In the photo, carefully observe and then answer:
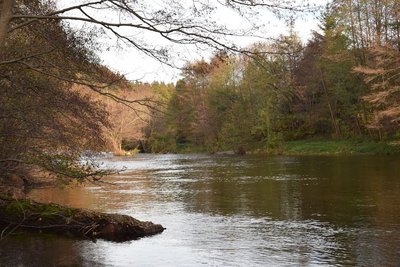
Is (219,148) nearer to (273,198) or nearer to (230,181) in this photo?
(230,181)

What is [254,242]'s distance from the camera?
34.8 feet

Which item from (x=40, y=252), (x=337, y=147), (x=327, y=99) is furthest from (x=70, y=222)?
(x=327, y=99)

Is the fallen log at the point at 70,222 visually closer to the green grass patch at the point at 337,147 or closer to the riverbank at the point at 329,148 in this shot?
the riverbank at the point at 329,148

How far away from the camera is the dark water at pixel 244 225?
30.8 feet

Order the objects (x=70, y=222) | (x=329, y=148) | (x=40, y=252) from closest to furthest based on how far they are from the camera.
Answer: (x=40, y=252), (x=70, y=222), (x=329, y=148)

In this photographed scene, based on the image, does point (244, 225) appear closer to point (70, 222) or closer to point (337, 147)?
point (70, 222)

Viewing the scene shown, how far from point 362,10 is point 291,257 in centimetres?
3773

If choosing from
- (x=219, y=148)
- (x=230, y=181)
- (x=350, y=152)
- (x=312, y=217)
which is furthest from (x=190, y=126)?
(x=312, y=217)

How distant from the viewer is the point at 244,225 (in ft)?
41.0

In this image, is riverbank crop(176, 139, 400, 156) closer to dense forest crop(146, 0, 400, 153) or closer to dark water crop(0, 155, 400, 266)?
dense forest crop(146, 0, 400, 153)

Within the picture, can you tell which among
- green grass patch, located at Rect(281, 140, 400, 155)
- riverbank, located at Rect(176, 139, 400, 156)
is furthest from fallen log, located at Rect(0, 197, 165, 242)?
green grass patch, located at Rect(281, 140, 400, 155)

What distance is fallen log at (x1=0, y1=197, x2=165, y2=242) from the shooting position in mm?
11312

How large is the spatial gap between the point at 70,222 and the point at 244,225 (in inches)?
177

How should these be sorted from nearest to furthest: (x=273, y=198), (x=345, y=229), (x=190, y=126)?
(x=345, y=229)
(x=273, y=198)
(x=190, y=126)
